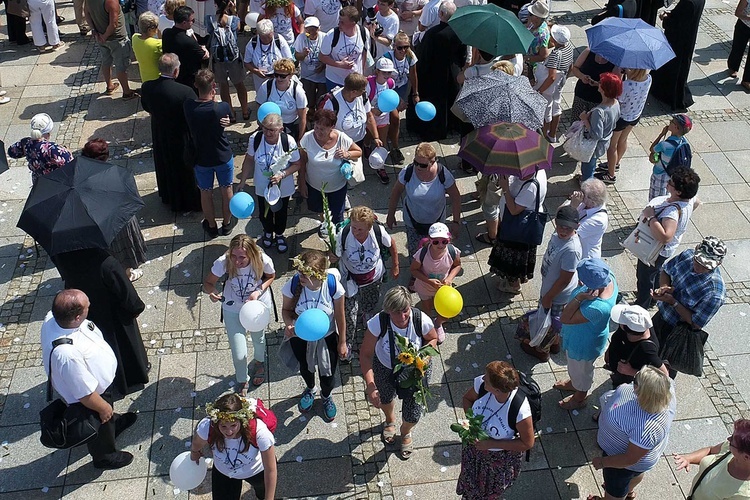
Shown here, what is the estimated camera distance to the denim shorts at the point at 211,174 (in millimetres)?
8414

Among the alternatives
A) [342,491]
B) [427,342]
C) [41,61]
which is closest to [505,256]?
[427,342]

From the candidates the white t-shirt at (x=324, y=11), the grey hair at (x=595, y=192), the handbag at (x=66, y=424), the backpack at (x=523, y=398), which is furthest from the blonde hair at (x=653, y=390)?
the white t-shirt at (x=324, y=11)

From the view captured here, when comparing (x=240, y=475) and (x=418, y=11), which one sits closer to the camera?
(x=240, y=475)

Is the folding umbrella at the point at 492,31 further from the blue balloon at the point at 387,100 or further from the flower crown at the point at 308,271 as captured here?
the flower crown at the point at 308,271

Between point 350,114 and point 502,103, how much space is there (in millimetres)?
1763

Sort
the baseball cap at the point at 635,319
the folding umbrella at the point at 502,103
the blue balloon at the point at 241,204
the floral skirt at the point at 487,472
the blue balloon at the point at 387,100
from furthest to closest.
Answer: the blue balloon at the point at 387,100 → the folding umbrella at the point at 502,103 → the blue balloon at the point at 241,204 → the baseball cap at the point at 635,319 → the floral skirt at the point at 487,472

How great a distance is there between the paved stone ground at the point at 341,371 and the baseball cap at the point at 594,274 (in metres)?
1.47

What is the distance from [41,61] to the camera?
41.6 ft

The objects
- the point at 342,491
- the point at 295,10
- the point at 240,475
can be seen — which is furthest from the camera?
the point at 295,10

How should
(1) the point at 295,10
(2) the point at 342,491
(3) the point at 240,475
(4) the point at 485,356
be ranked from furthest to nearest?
1. (1) the point at 295,10
2. (4) the point at 485,356
3. (2) the point at 342,491
4. (3) the point at 240,475

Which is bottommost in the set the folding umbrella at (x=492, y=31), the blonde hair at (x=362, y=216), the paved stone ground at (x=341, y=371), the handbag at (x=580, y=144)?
the paved stone ground at (x=341, y=371)

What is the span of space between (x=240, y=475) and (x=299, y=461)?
112 centimetres

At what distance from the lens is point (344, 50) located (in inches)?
375

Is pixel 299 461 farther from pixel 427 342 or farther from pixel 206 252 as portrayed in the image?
pixel 206 252
